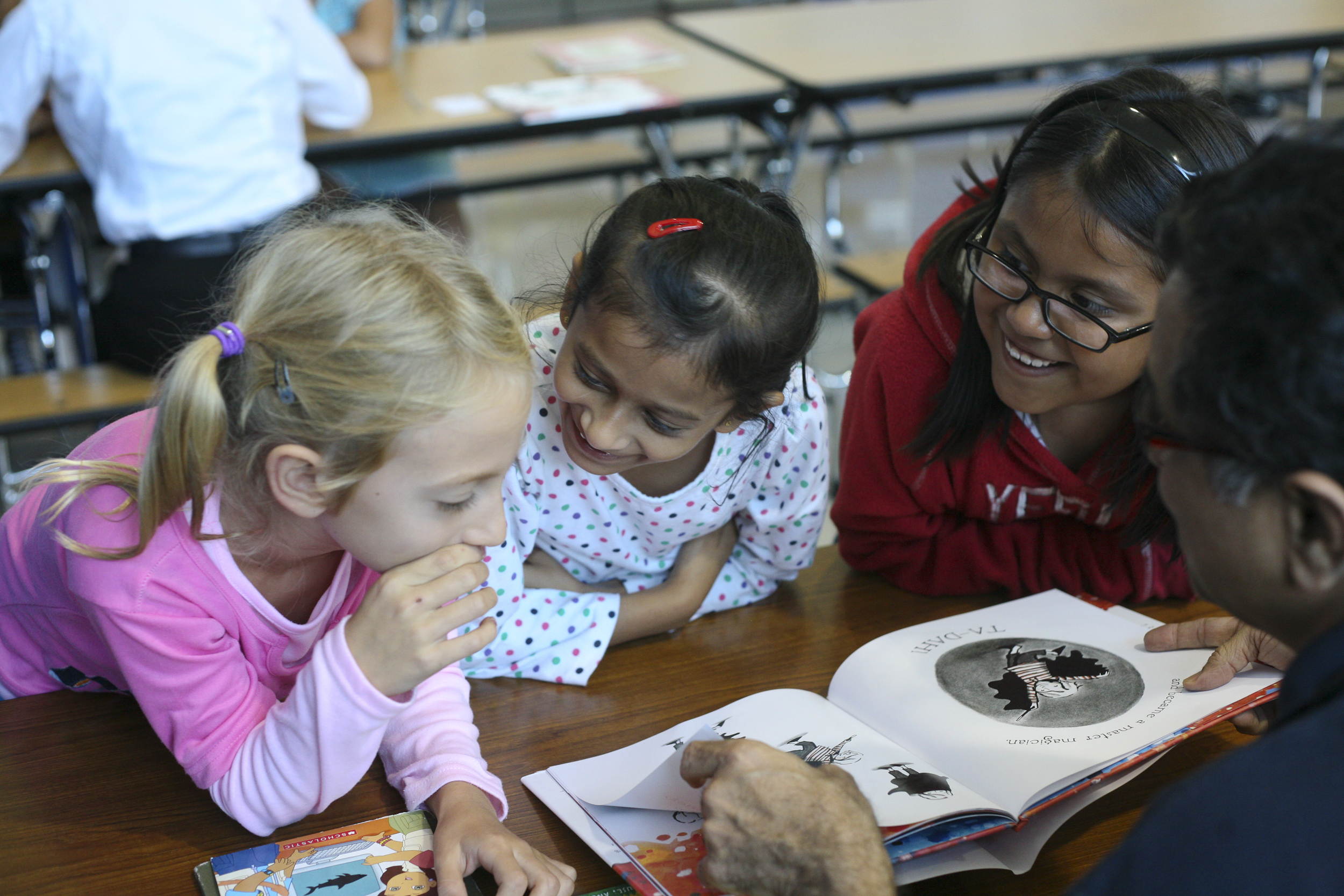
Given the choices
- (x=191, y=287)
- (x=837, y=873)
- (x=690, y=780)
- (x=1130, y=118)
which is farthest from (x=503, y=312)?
(x=191, y=287)

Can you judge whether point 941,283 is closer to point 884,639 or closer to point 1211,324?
point 884,639

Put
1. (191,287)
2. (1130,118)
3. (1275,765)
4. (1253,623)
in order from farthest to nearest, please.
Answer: (191,287), (1130,118), (1253,623), (1275,765)

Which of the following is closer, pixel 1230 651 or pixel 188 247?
pixel 1230 651

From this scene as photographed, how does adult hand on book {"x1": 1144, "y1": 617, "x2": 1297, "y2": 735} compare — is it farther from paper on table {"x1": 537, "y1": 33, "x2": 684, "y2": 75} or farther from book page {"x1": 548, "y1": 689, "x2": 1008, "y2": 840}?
paper on table {"x1": 537, "y1": 33, "x2": 684, "y2": 75}

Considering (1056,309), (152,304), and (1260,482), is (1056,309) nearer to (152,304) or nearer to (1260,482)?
(1260,482)

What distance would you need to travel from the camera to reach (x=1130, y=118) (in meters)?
1.16

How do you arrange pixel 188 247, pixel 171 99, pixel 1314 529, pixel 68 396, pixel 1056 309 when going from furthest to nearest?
pixel 188 247 < pixel 171 99 < pixel 68 396 < pixel 1056 309 < pixel 1314 529

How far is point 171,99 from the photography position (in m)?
2.48

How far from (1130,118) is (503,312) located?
2.12ft

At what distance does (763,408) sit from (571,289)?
0.24m

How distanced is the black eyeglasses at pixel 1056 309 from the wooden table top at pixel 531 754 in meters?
0.33

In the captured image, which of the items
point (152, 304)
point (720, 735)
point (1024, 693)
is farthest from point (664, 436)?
point (152, 304)

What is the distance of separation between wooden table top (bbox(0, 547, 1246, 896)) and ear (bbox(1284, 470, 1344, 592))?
36 centimetres

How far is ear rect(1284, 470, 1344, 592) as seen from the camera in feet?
2.07
